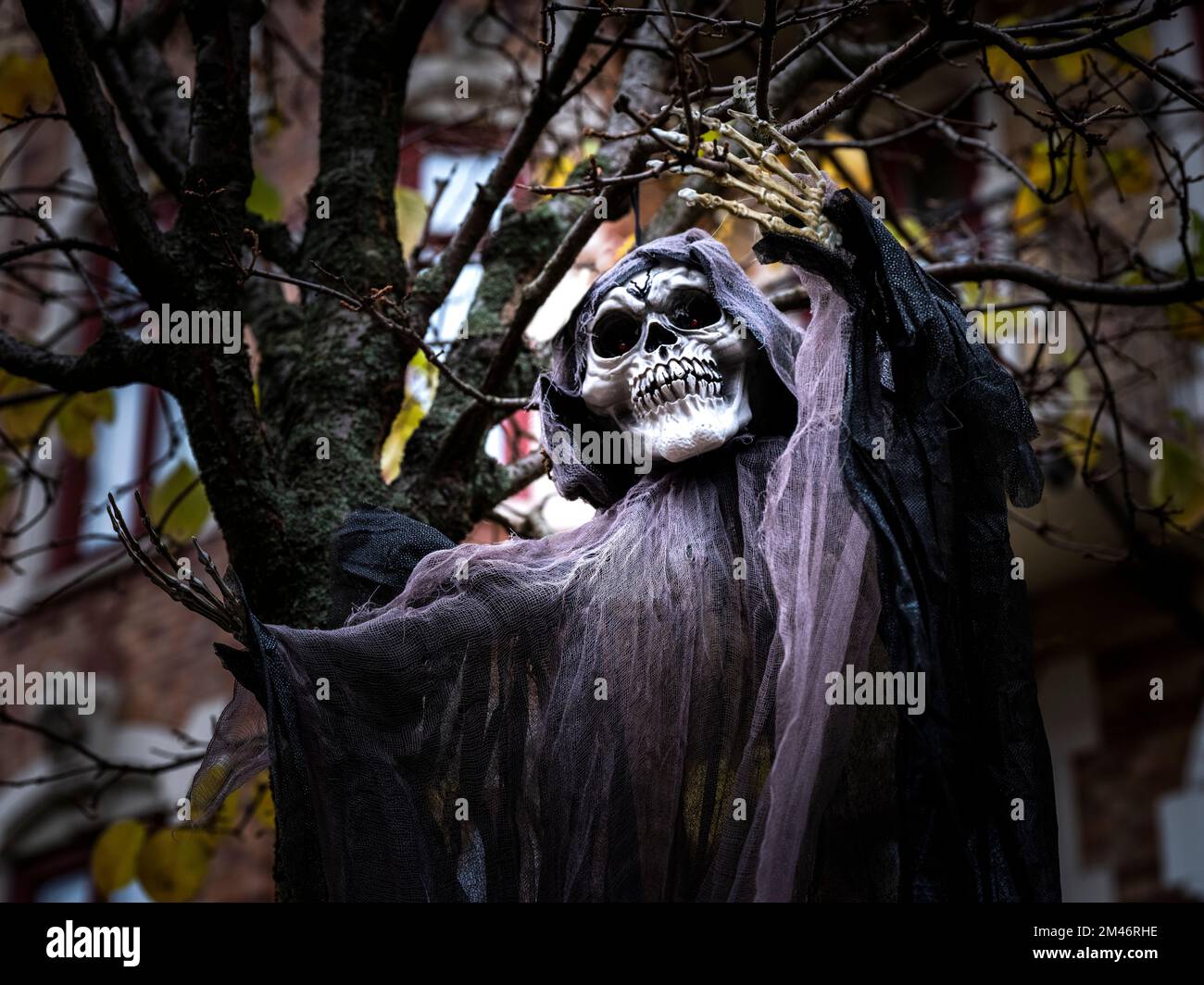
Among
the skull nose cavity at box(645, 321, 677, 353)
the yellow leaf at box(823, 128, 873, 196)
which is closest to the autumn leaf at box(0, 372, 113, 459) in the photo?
the yellow leaf at box(823, 128, 873, 196)

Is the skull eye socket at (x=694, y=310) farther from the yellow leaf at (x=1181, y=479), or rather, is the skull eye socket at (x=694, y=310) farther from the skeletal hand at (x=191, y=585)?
the yellow leaf at (x=1181, y=479)

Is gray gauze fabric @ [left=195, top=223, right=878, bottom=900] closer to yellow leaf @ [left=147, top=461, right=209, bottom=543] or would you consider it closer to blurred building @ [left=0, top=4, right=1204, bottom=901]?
yellow leaf @ [left=147, top=461, right=209, bottom=543]

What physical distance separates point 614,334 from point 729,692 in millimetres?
1011

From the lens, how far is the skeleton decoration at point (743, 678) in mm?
3592

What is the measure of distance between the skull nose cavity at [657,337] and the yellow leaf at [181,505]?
2094mm

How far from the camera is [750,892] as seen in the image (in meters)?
3.58

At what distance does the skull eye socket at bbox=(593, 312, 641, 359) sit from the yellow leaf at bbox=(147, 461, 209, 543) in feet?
6.35

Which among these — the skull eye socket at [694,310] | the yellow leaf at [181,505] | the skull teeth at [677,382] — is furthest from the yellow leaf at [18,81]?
the skull teeth at [677,382]

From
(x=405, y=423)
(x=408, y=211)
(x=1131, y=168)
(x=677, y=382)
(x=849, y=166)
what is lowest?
(x=677, y=382)

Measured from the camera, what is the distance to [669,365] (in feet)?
13.9

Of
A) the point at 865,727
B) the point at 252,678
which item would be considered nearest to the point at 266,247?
the point at 252,678

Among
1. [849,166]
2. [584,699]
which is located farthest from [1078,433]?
[584,699]

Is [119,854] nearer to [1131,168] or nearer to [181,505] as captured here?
[181,505]
